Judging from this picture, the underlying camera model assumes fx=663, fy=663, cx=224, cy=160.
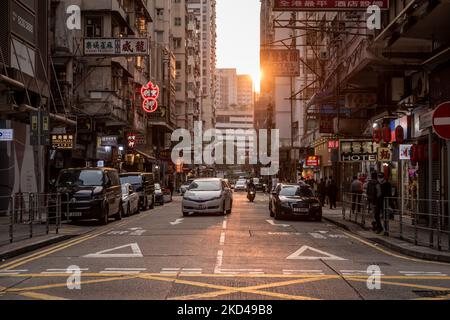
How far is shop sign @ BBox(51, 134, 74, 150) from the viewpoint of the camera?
103 feet

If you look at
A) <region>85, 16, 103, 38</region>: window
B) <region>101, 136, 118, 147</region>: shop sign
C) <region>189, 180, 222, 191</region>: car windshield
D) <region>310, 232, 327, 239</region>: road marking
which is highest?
<region>85, 16, 103, 38</region>: window

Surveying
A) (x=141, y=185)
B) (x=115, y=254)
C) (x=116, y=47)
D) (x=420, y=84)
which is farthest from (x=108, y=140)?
(x=115, y=254)

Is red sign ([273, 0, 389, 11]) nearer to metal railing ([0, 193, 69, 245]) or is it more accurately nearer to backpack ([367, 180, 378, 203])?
backpack ([367, 180, 378, 203])

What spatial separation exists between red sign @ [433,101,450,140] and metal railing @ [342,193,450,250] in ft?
4.80

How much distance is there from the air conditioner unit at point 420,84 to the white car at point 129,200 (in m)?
13.3

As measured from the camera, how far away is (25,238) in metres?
16.9

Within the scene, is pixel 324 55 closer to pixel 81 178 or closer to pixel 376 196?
pixel 81 178

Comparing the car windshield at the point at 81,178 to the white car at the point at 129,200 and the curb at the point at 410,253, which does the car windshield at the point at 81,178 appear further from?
the curb at the point at 410,253

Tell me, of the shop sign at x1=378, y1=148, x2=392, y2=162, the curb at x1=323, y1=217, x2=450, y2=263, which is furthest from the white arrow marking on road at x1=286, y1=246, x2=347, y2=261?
the shop sign at x1=378, y1=148, x2=392, y2=162

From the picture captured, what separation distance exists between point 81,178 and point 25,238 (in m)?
7.66

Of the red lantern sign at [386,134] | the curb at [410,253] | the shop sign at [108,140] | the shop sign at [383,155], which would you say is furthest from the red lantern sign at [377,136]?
the shop sign at [108,140]

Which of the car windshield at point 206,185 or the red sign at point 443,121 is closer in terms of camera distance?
the red sign at point 443,121

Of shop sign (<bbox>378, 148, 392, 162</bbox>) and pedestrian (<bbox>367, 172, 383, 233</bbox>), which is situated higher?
shop sign (<bbox>378, 148, 392, 162</bbox>)

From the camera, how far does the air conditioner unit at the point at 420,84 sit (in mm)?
22438
